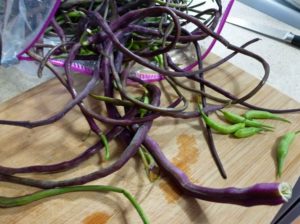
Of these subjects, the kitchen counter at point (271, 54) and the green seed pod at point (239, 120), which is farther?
the kitchen counter at point (271, 54)

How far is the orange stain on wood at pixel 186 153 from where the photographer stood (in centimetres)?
49

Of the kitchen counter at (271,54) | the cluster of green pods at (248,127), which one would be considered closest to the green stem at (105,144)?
the cluster of green pods at (248,127)

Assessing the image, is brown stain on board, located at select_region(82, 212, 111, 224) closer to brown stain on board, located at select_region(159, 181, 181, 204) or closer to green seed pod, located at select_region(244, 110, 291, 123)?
brown stain on board, located at select_region(159, 181, 181, 204)

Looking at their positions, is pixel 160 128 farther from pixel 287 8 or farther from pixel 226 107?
pixel 287 8

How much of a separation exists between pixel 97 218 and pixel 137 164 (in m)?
0.09

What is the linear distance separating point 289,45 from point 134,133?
1.64 ft

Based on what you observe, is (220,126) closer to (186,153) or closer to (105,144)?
(186,153)

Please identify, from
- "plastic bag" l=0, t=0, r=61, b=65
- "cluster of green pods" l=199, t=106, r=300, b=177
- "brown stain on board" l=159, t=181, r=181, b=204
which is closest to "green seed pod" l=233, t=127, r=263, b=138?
"cluster of green pods" l=199, t=106, r=300, b=177

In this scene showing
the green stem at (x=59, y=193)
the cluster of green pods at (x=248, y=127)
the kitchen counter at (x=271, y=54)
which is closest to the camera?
the green stem at (x=59, y=193)

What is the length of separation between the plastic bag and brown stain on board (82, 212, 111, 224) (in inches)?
9.6

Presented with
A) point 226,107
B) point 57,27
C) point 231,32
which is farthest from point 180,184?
point 231,32

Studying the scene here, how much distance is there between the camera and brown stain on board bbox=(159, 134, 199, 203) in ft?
1.49

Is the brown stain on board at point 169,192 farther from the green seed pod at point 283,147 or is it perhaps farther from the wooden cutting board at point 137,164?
the green seed pod at point 283,147

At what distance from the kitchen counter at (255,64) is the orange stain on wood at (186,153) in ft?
0.80
